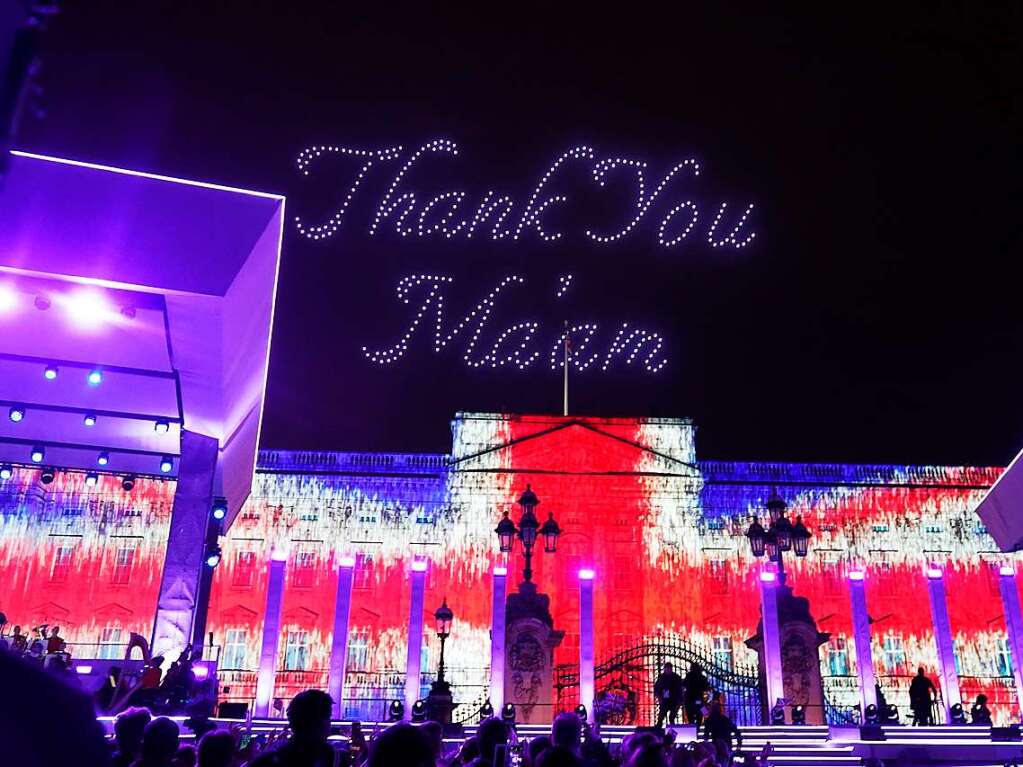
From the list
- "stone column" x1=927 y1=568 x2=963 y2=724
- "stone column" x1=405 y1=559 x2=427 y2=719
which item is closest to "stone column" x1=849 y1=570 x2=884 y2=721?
"stone column" x1=927 y1=568 x2=963 y2=724

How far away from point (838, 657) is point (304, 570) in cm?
1971

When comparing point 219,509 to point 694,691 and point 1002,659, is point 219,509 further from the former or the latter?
point 1002,659

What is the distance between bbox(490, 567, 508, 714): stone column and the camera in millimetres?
17969

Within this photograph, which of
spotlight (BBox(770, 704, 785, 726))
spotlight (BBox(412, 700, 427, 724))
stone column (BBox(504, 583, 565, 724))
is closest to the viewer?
spotlight (BBox(412, 700, 427, 724))

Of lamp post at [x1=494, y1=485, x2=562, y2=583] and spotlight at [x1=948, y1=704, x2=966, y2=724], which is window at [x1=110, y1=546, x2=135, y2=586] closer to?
lamp post at [x1=494, y1=485, x2=562, y2=583]

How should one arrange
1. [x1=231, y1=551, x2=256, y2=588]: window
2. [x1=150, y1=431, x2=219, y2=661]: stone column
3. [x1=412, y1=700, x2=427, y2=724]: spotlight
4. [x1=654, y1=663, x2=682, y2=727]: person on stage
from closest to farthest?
1. [x1=150, y1=431, x2=219, y2=661]: stone column
2. [x1=412, y1=700, x2=427, y2=724]: spotlight
3. [x1=654, y1=663, x2=682, y2=727]: person on stage
4. [x1=231, y1=551, x2=256, y2=588]: window

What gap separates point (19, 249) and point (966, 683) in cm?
3180

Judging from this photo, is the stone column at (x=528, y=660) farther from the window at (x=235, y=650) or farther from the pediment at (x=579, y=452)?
the window at (x=235, y=650)

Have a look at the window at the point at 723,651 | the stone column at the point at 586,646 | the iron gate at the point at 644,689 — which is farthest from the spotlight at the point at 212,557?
the window at the point at 723,651

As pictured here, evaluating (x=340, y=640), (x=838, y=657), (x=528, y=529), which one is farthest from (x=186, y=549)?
(x=838, y=657)

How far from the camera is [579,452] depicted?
3419 cm

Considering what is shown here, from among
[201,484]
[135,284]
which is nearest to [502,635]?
[201,484]

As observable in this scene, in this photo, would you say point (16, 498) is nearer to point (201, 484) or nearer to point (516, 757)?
point (201, 484)

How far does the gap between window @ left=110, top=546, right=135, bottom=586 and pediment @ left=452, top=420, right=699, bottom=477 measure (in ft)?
45.4
